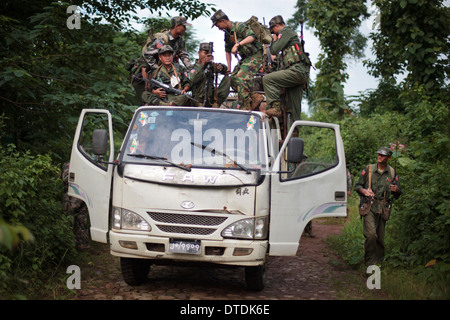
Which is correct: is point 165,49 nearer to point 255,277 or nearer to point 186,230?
point 186,230

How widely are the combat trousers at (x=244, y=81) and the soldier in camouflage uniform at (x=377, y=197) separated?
217 cm

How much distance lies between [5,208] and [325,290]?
13.0ft

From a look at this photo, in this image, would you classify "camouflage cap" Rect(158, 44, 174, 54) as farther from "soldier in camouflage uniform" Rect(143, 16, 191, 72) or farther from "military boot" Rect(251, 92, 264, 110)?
"military boot" Rect(251, 92, 264, 110)

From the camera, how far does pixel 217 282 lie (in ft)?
23.5

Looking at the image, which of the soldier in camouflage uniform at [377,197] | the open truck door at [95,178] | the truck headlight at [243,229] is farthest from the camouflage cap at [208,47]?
the truck headlight at [243,229]

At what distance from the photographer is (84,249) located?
8742mm

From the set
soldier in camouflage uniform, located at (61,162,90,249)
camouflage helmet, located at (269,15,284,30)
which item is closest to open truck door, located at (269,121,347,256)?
camouflage helmet, located at (269,15,284,30)

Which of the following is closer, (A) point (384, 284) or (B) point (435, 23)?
(A) point (384, 284)

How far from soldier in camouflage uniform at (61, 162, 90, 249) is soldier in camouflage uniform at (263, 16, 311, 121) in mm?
3276

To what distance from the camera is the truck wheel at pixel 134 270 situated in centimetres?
644

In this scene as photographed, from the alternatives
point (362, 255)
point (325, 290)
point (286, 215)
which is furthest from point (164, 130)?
point (362, 255)

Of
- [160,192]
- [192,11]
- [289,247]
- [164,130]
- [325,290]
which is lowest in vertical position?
[325,290]

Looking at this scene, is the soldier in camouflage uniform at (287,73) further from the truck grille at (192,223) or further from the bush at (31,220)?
the bush at (31,220)

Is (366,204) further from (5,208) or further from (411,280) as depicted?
(5,208)
